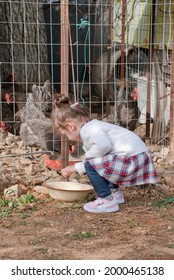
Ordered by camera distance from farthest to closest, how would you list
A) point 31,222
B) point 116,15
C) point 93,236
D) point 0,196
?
point 116,15 → point 0,196 → point 31,222 → point 93,236

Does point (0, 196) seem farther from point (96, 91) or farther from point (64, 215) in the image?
point (96, 91)

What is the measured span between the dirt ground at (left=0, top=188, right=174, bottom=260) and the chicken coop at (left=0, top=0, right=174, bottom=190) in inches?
35.1

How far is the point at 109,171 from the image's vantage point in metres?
3.93

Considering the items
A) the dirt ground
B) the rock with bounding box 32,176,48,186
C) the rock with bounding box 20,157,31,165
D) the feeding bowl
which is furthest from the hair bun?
the rock with bounding box 20,157,31,165

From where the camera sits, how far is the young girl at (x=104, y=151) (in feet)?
12.7

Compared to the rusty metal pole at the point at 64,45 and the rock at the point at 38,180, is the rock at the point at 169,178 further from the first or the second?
the rock at the point at 38,180

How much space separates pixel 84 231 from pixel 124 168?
630 millimetres

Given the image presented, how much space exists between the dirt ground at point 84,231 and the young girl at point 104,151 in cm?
27

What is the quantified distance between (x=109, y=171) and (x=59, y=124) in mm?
555

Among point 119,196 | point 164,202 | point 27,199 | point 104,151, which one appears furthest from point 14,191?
point 164,202

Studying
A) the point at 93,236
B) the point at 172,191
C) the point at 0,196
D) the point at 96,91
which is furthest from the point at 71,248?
the point at 96,91

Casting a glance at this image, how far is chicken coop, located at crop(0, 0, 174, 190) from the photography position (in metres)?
5.67

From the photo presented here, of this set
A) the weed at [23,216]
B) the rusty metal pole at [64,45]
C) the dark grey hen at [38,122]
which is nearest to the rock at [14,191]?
the weed at [23,216]

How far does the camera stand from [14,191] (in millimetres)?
4426
